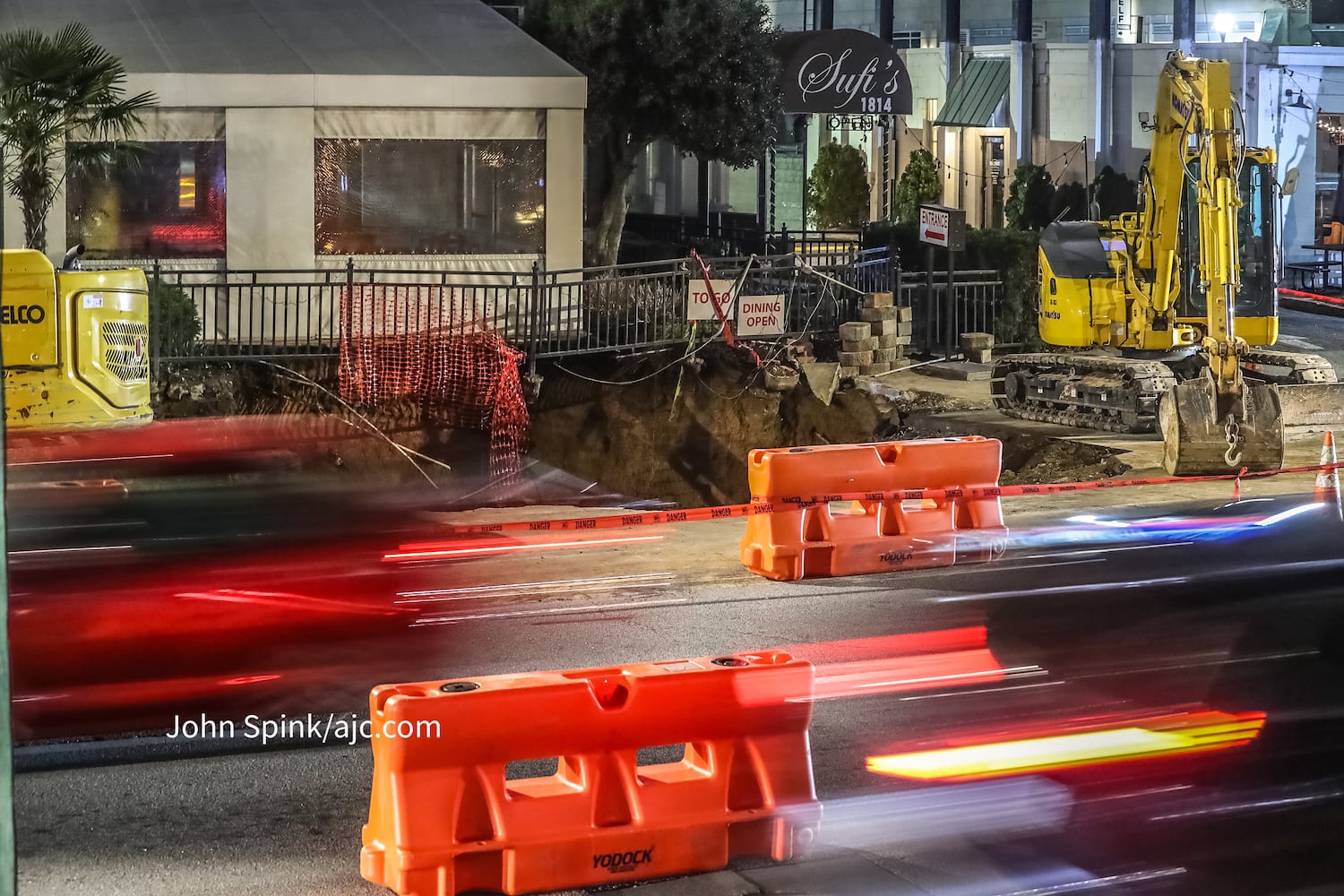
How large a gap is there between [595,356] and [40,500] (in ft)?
39.0

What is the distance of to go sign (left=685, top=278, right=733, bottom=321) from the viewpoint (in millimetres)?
21953

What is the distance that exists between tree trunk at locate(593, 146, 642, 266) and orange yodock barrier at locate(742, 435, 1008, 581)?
16.0 m

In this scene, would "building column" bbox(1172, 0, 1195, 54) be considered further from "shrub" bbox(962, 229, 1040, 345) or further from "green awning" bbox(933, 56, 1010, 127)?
"shrub" bbox(962, 229, 1040, 345)

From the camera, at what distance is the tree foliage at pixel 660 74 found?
27.2m

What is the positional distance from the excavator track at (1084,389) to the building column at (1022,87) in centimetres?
2424

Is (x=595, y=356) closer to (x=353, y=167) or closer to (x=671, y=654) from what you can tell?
(x=353, y=167)

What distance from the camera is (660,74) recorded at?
90.6 ft

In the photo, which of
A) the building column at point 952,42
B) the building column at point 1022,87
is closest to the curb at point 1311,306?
the building column at point 1022,87

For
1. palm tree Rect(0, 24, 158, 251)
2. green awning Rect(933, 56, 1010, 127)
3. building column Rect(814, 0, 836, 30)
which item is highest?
building column Rect(814, 0, 836, 30)

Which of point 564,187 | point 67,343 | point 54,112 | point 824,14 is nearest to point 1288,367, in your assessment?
point 564,187

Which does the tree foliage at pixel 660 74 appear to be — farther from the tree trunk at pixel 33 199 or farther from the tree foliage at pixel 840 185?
the tree foliage at pixel 840 185

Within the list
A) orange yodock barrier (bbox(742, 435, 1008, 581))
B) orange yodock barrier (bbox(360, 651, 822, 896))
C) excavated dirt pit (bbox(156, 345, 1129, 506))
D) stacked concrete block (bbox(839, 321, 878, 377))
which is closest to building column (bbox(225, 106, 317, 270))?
excavated dirt pit (bbox(156, 345, 1129, 506))

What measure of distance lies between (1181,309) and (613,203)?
1239 cm

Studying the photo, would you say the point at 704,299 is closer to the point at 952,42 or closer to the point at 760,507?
the point at 760,507
